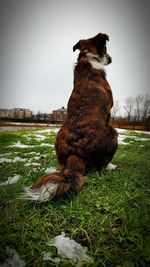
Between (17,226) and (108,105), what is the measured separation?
8.64 ft

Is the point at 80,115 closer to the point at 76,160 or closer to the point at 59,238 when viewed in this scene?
the point at 76,160

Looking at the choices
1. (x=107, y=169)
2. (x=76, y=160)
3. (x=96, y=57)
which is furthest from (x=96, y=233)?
(x=96, y=57)

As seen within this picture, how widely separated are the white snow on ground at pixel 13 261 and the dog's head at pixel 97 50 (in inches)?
141

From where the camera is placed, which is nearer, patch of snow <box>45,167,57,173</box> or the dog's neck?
patch of snow <box>45,167,57,173</box>

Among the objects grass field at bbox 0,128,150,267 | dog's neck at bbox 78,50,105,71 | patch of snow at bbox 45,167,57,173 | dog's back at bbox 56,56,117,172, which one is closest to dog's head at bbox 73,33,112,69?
dog's neck at bbox 78,50,105,71

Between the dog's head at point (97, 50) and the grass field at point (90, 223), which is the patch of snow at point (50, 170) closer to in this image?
the grass field at point (90, 223)

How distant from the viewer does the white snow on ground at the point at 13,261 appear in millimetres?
1988

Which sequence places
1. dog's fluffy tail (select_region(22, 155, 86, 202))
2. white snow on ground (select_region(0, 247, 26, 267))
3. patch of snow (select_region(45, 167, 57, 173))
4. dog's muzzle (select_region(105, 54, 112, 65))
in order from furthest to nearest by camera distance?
dog's muzzle (select_region(105, 54, 112, 65)), patch of snow (select_region(45, 167, 57, 173)), dog's fluffy tail (select_region(22, 155, 86, 202)), white snow on ground (select_region(0, 247, 26, 267))

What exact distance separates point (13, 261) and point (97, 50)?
4.10 meters

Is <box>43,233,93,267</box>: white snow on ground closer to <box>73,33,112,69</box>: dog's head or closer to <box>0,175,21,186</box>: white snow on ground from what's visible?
<box>0,175,21,186</box>: white snow on ground

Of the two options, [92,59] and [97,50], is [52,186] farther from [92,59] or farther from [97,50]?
[97,50]

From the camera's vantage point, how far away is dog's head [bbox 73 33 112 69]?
4.64 metres

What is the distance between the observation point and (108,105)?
14.0 ft

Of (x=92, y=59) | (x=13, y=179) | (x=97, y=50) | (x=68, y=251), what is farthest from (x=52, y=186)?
(x=97, y=50)
